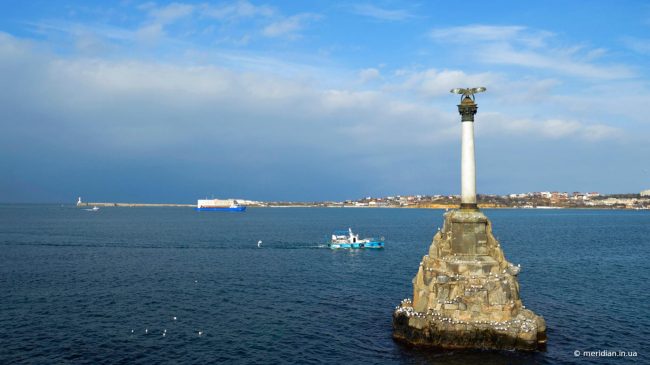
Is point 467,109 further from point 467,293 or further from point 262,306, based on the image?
point 262,306

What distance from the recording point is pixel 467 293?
25719 mm

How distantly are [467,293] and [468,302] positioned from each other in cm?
45

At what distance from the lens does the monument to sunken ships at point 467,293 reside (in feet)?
82.3

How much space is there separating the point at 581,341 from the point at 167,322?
23867 millimetres

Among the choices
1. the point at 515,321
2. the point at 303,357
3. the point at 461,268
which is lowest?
the point at 303,357

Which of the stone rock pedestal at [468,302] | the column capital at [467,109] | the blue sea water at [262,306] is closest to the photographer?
the stone rock pedestal at [468,302]

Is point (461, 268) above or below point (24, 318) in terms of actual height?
above

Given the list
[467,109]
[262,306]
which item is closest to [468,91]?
[467,109]

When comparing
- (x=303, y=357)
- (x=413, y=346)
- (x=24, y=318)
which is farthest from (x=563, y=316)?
(x=24, y=318)

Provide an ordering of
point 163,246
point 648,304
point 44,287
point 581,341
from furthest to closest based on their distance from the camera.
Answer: point 163,246 → point 44,287 → point 648,304 → point 581,341

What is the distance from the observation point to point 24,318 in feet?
102

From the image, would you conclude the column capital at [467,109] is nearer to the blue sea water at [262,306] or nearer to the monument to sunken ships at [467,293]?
the monument to sunken ships at [467,293]

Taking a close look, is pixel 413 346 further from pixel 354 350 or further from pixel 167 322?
pixel 167 322

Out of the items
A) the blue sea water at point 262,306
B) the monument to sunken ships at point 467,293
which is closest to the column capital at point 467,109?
the monument to sunken ships at point 467,293
